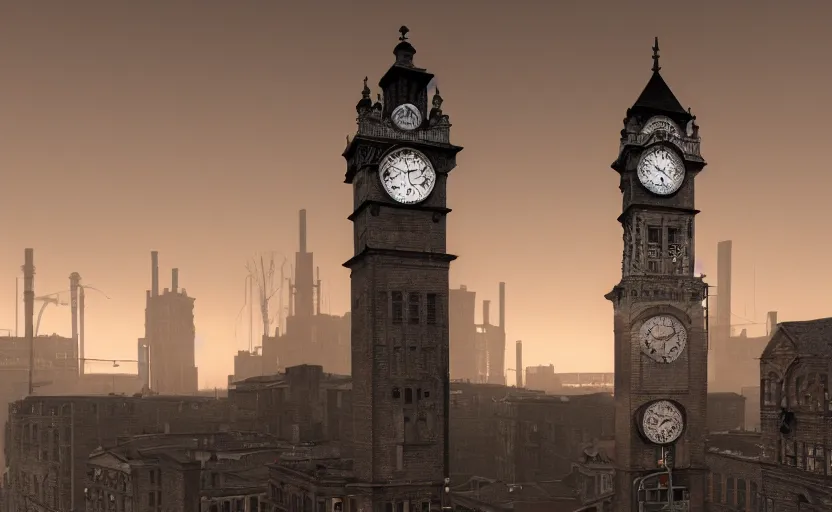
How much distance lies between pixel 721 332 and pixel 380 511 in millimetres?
131498

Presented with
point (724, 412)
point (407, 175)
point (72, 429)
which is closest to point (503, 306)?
point (724, 412)

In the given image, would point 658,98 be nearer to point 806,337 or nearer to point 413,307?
point 806,337

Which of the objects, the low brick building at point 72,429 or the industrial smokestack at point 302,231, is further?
the industrial smokestack at point 302,231

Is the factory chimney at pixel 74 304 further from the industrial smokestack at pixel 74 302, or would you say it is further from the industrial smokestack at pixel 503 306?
the industrial smokestack at pixel 503 306

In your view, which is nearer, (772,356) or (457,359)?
(772,356)

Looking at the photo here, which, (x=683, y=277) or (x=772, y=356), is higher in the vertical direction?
(x=683, y=277)

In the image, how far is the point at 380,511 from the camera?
34.9m

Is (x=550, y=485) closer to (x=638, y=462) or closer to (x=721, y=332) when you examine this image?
(x=638, y=462)

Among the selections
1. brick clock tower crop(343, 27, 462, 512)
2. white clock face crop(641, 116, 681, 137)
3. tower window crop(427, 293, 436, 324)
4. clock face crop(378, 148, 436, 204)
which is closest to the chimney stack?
brick clock tower crop(343, 27, 462, 512)

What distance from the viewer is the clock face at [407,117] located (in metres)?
37.0

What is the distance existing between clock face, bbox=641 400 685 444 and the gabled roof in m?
8.40

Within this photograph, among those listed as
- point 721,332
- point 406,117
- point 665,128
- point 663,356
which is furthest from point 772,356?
point 721,332

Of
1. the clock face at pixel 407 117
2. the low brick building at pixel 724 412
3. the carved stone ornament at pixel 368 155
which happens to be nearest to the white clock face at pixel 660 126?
the clock face at pixel 407 117

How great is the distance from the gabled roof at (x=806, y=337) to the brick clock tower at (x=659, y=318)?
246 inches
